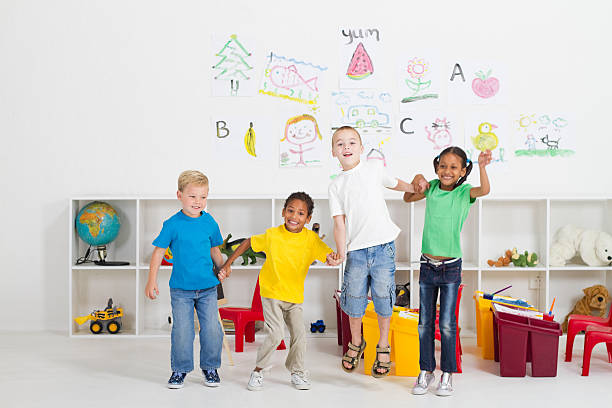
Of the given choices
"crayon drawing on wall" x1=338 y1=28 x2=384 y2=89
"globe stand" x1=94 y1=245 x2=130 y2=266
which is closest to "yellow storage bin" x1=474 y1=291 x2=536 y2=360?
"crayon drawing on wall" x1=338 y1=28 x2=384 y2=89

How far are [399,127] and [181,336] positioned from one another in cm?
226

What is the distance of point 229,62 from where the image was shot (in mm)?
4414

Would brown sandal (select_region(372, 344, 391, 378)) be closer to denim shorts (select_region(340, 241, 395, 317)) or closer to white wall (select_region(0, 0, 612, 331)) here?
denim shorts (select_region(340, 241, 395, 317))

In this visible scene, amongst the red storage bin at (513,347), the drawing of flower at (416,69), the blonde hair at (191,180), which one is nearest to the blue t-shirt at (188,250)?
the blonde hair at (191,180)

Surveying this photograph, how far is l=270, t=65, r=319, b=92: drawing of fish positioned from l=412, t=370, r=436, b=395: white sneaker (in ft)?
7.43

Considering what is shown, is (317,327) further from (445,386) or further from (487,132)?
(487,132)

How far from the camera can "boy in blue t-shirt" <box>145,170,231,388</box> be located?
311 cm

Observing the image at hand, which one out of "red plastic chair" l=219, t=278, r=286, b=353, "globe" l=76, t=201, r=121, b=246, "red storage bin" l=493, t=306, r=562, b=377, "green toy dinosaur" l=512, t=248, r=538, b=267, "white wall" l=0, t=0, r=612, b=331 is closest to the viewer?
"red storage bin" l=493, t=306, r=562, b=377

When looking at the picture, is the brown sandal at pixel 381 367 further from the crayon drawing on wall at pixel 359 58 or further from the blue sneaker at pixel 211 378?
the crayon drawing on wall at pixel 359 58

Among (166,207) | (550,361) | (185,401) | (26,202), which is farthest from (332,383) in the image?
(26,202)

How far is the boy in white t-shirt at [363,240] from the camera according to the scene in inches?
120

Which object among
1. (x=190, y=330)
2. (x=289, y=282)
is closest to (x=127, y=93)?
(x=190, y=330)

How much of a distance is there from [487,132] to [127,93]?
267 centimetres

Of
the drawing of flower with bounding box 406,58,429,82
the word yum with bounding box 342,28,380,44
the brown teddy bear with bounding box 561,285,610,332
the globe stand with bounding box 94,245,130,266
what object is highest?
the word yum with bounding box 342,28,380,44
